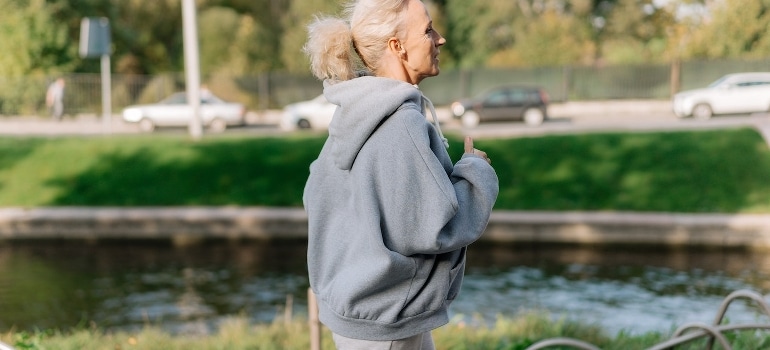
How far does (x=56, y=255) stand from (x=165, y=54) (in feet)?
94.4

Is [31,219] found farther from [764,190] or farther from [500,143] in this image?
[764,190]

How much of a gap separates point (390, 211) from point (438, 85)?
32.8m

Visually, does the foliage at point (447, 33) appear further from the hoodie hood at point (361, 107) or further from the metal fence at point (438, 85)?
the hoodie hood at point (361, 107)

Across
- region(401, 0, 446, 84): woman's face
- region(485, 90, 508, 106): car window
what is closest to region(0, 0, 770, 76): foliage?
region(485, 90, 508, 106): car window

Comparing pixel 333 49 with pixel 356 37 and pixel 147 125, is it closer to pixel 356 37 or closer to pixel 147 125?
pixel 356 37

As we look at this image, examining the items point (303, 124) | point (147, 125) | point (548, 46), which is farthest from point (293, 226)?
point (548, 46)

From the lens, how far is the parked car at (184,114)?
2669 centimetres

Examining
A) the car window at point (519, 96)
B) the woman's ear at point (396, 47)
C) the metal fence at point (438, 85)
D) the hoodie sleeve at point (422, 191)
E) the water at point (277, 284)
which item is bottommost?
the water at point (277, 284)

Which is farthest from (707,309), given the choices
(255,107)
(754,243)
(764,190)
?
(255,107)

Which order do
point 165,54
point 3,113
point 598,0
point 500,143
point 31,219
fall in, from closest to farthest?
point 31,219 → point 500,143 → point 3,113 → point 165,54 → point 598,0

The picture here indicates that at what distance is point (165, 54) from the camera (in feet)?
125

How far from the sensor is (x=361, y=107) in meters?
2.05

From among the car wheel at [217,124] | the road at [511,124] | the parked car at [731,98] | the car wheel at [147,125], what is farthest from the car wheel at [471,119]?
the car wheel at [147,125]

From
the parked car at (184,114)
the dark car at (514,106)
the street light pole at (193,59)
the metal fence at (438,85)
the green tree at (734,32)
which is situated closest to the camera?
the street light pole at (193,59)
